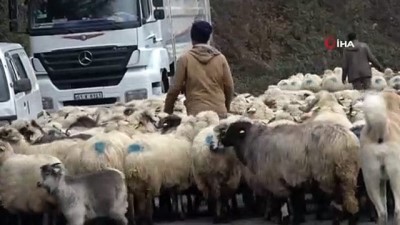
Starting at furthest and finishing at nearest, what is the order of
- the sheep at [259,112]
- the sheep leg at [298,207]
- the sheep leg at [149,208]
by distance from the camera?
the sheep at [259,112] → the sheep leg at [149,208] → the sheep leg at [298,207]

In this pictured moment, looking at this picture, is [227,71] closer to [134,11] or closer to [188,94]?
[188,94]

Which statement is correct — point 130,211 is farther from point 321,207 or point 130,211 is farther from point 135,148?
point 321,207

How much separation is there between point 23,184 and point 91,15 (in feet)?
31.8

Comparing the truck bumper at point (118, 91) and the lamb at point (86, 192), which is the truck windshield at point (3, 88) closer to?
the lamb at point (86, 192)

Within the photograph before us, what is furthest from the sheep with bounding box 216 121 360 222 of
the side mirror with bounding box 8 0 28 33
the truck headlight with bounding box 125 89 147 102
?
the side mirror with bounding box 8 0 28 33

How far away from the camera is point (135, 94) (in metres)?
21.2

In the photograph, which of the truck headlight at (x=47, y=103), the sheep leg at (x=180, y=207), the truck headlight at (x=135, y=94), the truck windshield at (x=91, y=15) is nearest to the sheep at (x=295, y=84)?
the truck headlight at (x=135, y=94)

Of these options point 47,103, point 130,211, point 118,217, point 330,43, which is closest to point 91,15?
point 47,103

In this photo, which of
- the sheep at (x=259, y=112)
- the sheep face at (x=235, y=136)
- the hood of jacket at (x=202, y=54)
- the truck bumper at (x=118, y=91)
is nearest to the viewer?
the sheep face at (x=235, y=136)

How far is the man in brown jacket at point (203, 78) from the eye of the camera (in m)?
13.5

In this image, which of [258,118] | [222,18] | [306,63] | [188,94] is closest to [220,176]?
[188,94]

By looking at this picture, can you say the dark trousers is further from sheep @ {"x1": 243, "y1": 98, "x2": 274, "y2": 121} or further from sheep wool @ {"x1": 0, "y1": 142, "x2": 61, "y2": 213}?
sheep wool @ {"x1": 0, "y1": 142, "x2": 61, "y2": 213}

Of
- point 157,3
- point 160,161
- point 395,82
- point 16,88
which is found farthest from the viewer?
point 157,3

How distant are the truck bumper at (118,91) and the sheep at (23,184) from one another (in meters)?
9.12
